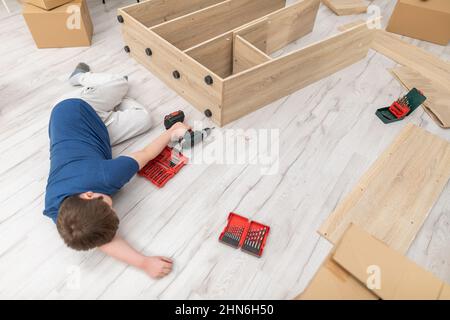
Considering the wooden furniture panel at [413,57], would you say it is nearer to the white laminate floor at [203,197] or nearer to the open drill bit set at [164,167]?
the white laminate floor at [203,197]

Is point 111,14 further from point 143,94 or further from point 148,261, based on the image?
point 148,261

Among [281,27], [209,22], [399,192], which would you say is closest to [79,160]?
[209,22]

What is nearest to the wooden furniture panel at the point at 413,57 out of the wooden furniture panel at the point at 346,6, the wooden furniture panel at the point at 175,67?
the wooden furniture panel at the point at 346,6

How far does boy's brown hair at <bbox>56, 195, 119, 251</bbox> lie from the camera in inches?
34.4

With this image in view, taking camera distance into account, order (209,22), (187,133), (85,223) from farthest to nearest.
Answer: (209,22) → (187,133) → (85,223)

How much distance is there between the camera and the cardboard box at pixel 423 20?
6.34 ft

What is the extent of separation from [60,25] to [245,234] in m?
1.57

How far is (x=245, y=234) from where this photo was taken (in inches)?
43.6

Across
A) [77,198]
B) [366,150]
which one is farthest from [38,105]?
[366,150]

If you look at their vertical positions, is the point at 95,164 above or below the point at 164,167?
above

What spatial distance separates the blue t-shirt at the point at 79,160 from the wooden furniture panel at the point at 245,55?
2.45 ft

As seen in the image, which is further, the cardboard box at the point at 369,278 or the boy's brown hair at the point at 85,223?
Answer: the boy's brown hair at the point at 85,223

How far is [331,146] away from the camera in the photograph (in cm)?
142

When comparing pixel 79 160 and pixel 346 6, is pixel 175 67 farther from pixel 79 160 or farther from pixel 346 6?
pixel 346 6
